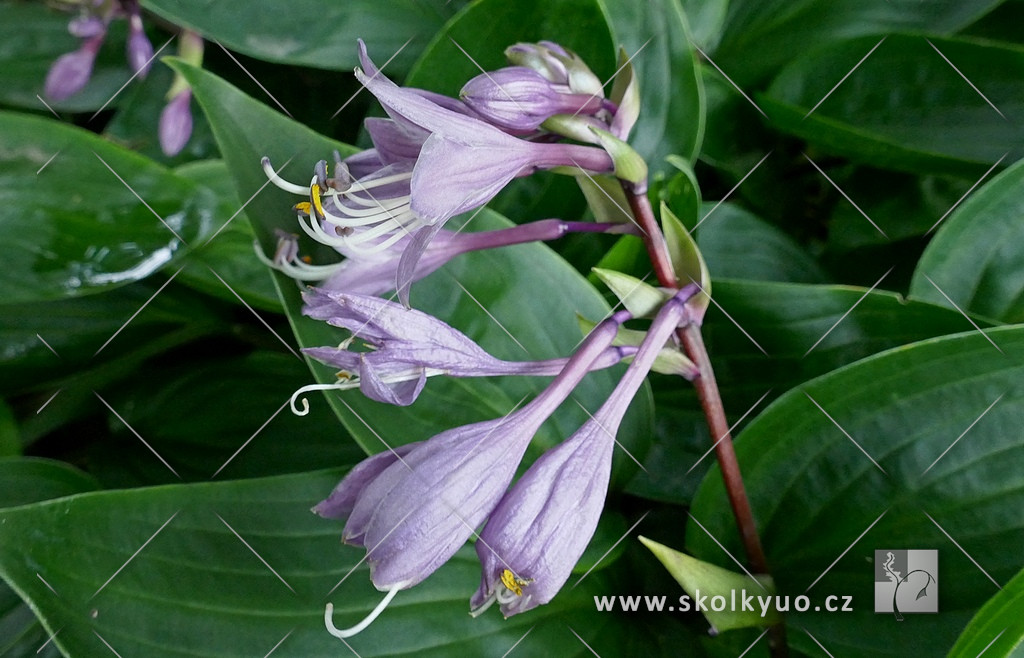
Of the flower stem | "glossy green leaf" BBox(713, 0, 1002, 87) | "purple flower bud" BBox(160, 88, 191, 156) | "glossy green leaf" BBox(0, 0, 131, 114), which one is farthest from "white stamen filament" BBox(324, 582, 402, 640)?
"glossy green leaf" BBox(0, 0, 131, 114)

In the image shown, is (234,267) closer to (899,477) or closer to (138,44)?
(138,44)

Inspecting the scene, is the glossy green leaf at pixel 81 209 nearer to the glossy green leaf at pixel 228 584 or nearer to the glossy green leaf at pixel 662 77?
the glossy green leaf at pixel 228 584

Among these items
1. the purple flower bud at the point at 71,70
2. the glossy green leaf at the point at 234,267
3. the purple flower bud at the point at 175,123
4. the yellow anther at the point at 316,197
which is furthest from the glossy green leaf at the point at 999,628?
the purple flower bud at the point at 71,70

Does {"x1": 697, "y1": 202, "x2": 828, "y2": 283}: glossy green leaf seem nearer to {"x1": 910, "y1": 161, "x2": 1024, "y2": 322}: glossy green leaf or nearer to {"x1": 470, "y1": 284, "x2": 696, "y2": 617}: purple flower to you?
{"x1": 910, "y1": 161, "x2": 1024, "y2": 322}: glossy green leaf

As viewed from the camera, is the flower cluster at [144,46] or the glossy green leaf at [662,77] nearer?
→ the glossy green leaf at [662,77]

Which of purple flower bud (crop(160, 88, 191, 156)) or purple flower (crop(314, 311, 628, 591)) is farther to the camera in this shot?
purple flower bud (crop(160, 88, 191, 156))

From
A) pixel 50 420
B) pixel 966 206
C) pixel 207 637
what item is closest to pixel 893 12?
pixel 966 206
